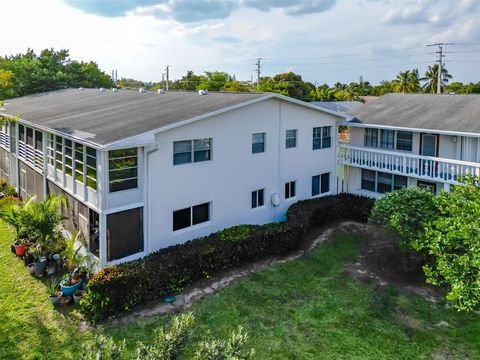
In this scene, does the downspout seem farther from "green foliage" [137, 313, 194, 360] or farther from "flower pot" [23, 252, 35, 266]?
"green foliage" [137, 313, 194, 360]

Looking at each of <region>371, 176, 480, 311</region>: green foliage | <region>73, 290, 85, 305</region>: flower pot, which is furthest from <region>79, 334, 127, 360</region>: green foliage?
<region>73, 290, 85, 305</region>: flower pot

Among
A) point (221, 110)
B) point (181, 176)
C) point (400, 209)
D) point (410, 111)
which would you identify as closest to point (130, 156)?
point (181, 176)

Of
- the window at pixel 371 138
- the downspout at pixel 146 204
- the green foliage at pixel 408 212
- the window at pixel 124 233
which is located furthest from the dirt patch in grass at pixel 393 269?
the window at pixel 124 233

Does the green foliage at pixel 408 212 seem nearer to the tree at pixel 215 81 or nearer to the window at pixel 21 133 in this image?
the window at pixel 21 133

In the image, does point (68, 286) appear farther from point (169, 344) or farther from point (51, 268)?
point (169, 344)

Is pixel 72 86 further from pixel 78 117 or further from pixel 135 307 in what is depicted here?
pixel 135 307

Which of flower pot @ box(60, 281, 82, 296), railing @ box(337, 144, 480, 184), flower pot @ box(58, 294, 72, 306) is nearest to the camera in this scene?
flower pot @ box(58, 294, 72, 306)
